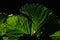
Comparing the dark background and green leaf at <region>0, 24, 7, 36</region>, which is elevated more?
the dark background

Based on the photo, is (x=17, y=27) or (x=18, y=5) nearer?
(x=17, y=27)

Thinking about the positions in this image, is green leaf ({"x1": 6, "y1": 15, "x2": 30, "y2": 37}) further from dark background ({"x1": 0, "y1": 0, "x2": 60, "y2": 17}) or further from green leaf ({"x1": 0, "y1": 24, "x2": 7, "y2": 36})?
dark background ({"x1": 0, "y1": 0, "x2": 60, "y2": 17})

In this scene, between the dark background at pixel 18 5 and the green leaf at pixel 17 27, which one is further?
the dark background at pixel 18 5

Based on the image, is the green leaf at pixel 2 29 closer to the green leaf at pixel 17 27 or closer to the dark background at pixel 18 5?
the green leaf at pixel 17 27

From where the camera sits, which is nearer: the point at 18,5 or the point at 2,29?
the point at 2,29

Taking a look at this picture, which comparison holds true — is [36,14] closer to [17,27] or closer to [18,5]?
[17,27]

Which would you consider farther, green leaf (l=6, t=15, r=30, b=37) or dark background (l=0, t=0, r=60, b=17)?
dark background (l=0, t=0, r=60, b=17)

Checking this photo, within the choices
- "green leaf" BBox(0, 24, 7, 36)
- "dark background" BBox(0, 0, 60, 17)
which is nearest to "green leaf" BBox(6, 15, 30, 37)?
"green leaf" BBox(0, 24, 7, 36)

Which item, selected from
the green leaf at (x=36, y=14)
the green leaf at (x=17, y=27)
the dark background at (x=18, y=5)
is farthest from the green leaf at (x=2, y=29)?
the dark background at (x=18, y=5)

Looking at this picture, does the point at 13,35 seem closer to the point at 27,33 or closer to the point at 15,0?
the point at 27,33

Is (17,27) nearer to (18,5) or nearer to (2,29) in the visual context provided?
(2,29)

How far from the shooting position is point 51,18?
1176 mm

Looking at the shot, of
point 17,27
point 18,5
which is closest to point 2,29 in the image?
point 17,27

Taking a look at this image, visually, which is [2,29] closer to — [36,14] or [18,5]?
[36,14]
